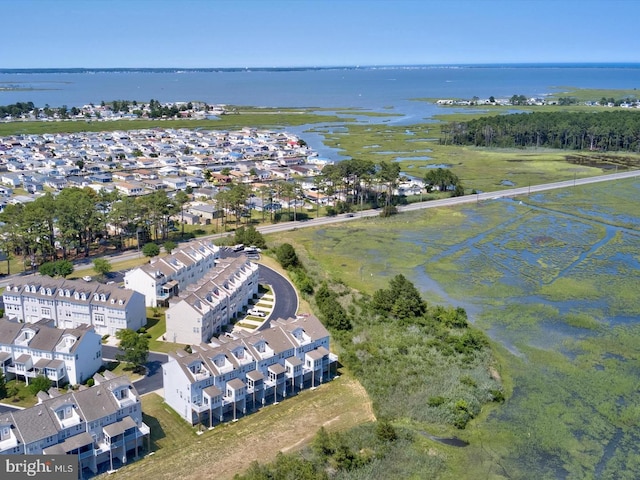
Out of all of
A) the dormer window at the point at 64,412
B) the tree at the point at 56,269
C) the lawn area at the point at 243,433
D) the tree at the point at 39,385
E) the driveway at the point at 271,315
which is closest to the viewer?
the dormer window at the point at 64,412

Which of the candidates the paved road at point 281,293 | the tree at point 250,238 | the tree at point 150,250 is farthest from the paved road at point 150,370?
the tree at point 250,238

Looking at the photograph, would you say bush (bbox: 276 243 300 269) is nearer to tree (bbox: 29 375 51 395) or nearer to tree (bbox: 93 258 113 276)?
tree (bbox: 93 258 113 276)

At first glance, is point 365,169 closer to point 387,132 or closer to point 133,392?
point 133,392

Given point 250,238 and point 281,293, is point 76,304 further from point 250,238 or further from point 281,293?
point 250,238

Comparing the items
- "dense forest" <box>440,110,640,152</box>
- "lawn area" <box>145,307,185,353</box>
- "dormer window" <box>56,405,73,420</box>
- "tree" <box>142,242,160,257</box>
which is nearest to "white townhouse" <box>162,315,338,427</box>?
"lawn area" <box>145,307,185,353</box>

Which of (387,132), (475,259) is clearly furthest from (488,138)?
(475,259)

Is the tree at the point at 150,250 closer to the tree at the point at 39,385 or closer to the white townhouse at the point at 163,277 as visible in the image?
the white townhouse at the point at 163,277

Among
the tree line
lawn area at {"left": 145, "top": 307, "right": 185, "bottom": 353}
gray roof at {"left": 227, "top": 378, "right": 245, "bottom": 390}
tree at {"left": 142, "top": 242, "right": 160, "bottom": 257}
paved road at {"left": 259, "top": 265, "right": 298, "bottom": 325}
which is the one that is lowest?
lawn area at {"left": 145, "top": 307, "right": 185, "bottom": 353}
